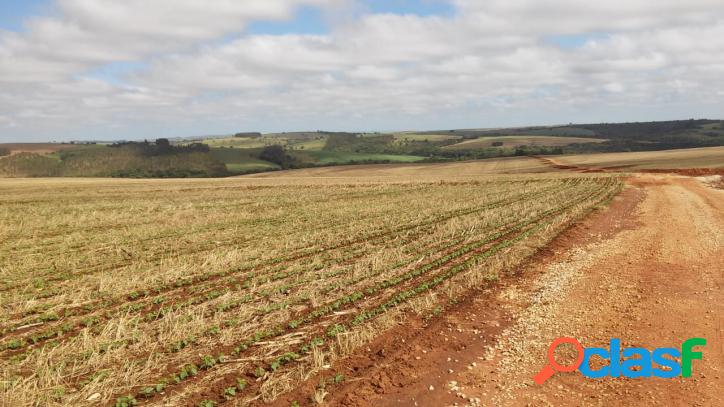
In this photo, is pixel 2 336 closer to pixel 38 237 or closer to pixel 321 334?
pixel 321 334

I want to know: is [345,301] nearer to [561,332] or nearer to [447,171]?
[561,332]

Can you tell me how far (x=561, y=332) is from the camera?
8.87 metres

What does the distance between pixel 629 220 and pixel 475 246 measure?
1072 cm

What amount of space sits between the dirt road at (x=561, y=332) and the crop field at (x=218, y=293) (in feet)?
2.56

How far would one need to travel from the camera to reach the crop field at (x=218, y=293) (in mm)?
7449

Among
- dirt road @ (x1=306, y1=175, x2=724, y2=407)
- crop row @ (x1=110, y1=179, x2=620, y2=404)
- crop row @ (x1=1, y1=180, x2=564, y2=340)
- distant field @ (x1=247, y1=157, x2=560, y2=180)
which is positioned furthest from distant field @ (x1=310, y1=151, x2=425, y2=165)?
dirt road @ (x1=306, y1=175, x2=724, y2=407)

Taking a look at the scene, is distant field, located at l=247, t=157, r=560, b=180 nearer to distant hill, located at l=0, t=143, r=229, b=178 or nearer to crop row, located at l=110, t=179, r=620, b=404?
distant hill, located at l=0, t=143, r=229, b=178

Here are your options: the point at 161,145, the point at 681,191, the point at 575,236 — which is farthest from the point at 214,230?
the point at 161,145

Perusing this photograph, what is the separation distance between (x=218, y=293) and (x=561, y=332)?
8.67 m

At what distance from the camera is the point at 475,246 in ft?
55.3

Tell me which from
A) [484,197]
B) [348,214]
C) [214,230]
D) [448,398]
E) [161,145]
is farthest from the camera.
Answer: [161,145]

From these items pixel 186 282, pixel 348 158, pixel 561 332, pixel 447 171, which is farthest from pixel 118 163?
pixel 561 332

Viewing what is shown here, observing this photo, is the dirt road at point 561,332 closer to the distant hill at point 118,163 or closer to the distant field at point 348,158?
the distant hill at point 118,163

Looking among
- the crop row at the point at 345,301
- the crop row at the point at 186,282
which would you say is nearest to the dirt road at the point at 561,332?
the crop row at the point at 345,301
